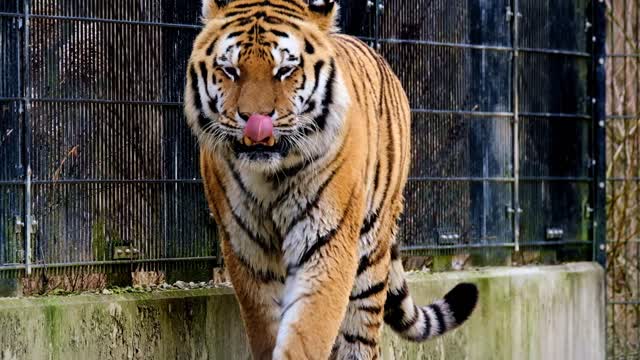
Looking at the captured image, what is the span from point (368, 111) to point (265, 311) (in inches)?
44.3

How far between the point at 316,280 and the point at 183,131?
5.10 feet

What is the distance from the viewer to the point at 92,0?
661 cm

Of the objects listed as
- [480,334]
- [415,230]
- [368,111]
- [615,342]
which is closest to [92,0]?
[368,111]

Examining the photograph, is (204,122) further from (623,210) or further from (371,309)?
(623,210)

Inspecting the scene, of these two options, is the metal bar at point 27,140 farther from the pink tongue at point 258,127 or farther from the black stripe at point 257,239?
the pink tongue at point 258,127

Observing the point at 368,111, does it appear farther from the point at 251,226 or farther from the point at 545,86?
the point at 545,86

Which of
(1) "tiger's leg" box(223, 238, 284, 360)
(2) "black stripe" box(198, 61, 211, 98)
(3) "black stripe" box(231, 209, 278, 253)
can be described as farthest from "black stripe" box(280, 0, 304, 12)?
(1) "tiger's leg" box(223, 238, 284, 360)

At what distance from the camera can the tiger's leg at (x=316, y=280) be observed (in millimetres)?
5664

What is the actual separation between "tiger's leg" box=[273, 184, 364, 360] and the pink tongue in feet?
1.63

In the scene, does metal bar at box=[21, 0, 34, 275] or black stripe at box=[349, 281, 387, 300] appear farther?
black stripe at box=[349, 281, 387, 300]

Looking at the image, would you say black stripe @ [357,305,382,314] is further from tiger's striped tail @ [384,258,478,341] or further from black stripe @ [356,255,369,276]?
tiger's striped tail @ [384,258,478,341]

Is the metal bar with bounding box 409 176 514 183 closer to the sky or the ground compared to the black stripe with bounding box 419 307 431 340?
closer to the sky

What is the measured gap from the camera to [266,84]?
551 centimetres

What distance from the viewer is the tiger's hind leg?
6504mm
